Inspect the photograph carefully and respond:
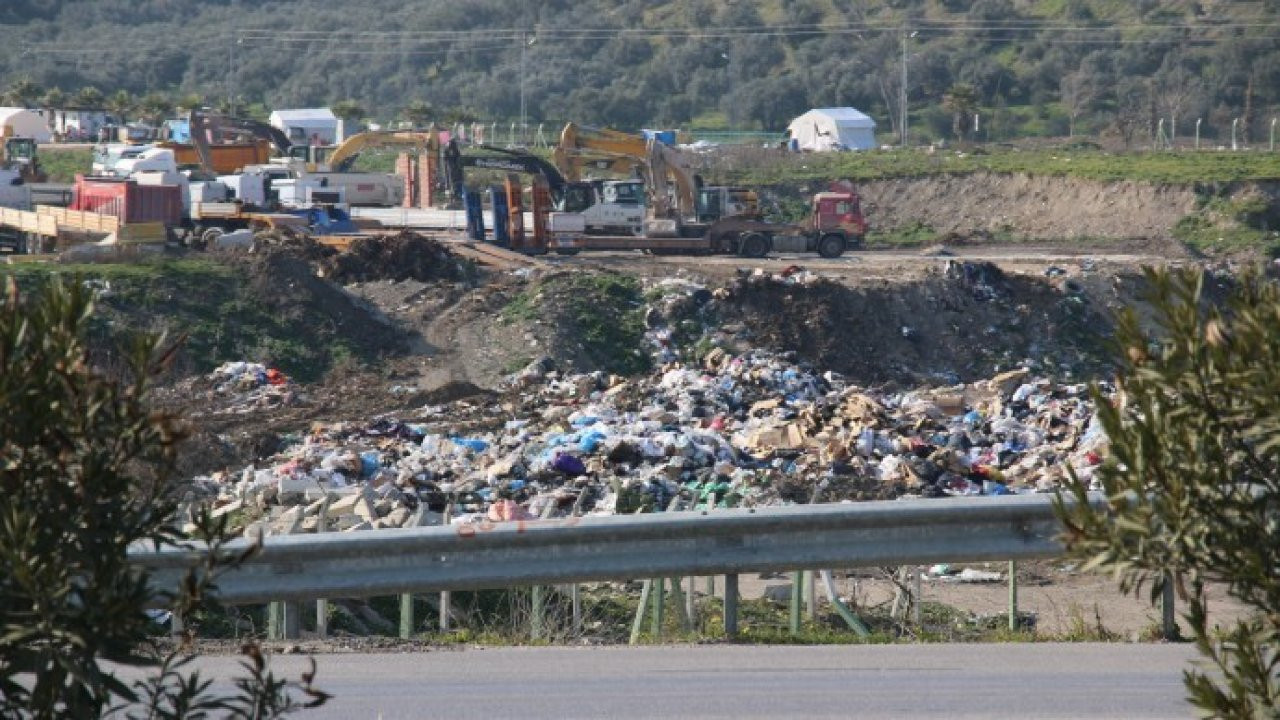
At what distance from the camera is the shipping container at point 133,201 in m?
37.5

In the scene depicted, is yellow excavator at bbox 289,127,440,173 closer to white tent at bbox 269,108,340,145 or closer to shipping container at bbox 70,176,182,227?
shipping container at bbox 70,176,182,227

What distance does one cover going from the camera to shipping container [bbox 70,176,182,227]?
3750 centimetres

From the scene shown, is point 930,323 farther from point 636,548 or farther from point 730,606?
point 636,548

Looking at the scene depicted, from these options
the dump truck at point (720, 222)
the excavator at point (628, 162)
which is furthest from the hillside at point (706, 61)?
the dump truck at point (720, 222)

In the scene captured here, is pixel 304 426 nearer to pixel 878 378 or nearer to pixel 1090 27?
pixel 878 378

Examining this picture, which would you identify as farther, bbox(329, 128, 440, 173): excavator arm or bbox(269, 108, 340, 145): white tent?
bbox(269, 108, 340, 145): white tent

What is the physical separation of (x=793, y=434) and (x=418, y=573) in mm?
13796

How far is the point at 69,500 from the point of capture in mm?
4375

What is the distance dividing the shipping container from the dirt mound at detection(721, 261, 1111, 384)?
44.0ft

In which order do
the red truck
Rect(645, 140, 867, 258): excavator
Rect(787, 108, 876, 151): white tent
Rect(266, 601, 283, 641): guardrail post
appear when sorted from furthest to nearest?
Rect(787, 108, 876, 151): white tent → Rect(645, 140, 867, 258): excavator → the red truck → Rect(266, 601, 283, 641): guardrail post

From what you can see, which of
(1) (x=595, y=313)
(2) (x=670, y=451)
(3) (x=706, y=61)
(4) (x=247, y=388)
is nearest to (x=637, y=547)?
(2) (x=670, y=451)

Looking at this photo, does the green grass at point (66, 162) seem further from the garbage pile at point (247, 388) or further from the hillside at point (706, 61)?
the garbage pile at point (247, 388)

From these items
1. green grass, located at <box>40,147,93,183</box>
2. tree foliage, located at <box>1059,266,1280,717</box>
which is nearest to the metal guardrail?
tree foliage, located at <box>1059,266,1280,717</box>

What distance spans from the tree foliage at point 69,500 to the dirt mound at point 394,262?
29.7 metres
